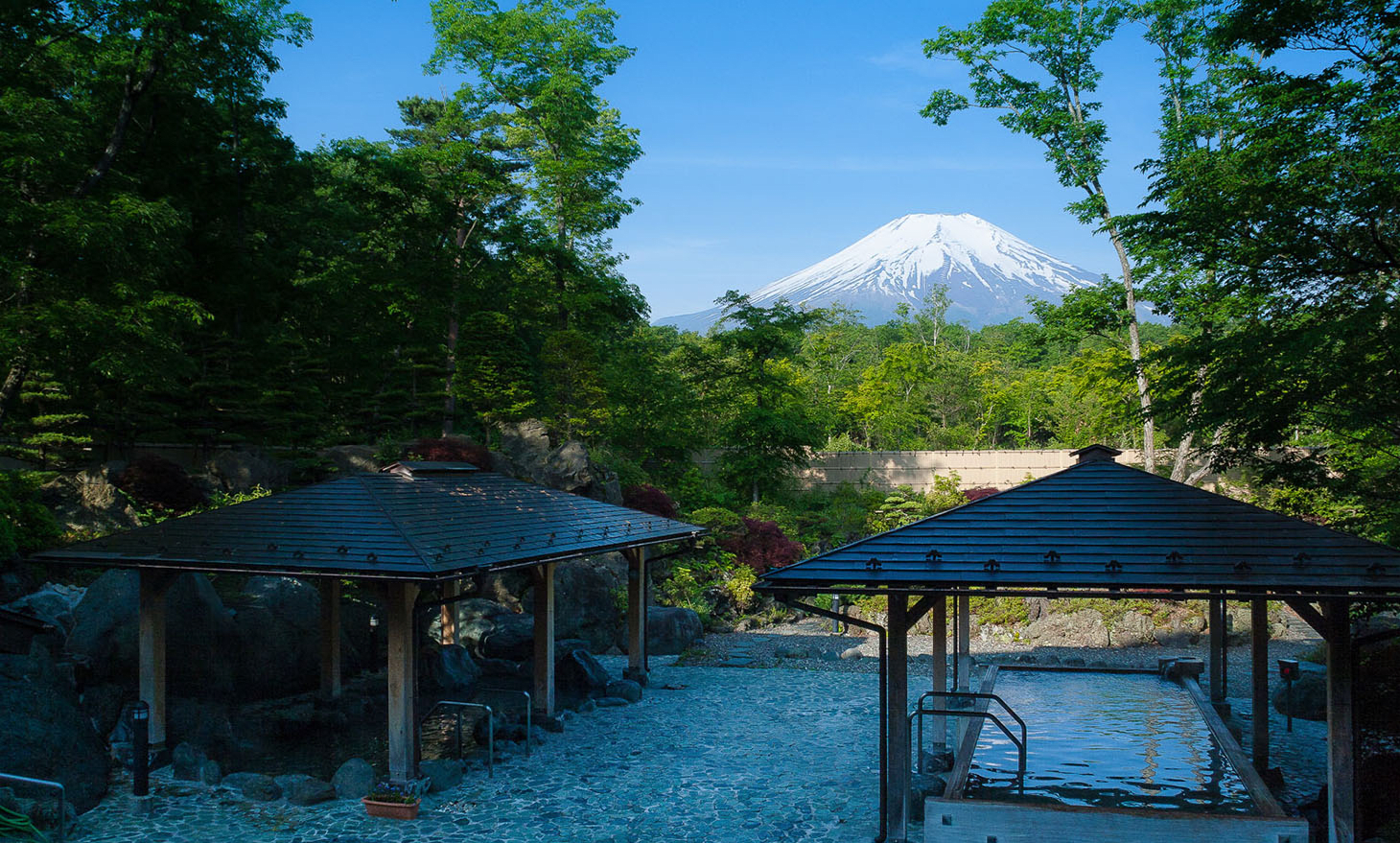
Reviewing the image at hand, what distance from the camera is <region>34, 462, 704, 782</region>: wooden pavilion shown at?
858 cm

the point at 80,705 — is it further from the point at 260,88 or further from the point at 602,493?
the point at 260,88

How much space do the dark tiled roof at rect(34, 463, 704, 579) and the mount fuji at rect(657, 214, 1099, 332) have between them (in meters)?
145

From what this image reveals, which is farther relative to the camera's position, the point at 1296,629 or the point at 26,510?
the point at 1296,629

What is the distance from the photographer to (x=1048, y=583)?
22.6ft

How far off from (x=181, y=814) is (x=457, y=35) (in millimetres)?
26431

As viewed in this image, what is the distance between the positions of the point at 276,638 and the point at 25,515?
5487mm

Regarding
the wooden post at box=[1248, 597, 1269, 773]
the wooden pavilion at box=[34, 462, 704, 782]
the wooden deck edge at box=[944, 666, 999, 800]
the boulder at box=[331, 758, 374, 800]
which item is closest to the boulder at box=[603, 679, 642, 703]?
the wooden pavilion at box=[34, 462, 704, 782]

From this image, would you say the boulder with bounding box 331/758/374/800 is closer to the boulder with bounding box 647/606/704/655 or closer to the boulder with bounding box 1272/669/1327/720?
the boulder with bounding box 647/606/704/655

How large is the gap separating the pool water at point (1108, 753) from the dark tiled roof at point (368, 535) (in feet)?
17.3

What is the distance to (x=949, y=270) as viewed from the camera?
17138 centimetres

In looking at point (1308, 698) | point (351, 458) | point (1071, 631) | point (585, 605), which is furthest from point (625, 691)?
point (351, 458)

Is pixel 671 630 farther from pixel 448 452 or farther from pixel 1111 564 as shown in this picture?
pixel 1111 564

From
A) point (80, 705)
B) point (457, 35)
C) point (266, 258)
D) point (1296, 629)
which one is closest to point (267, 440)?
point (266, 258)

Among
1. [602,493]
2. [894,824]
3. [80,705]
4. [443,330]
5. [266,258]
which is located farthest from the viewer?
[443,330]
